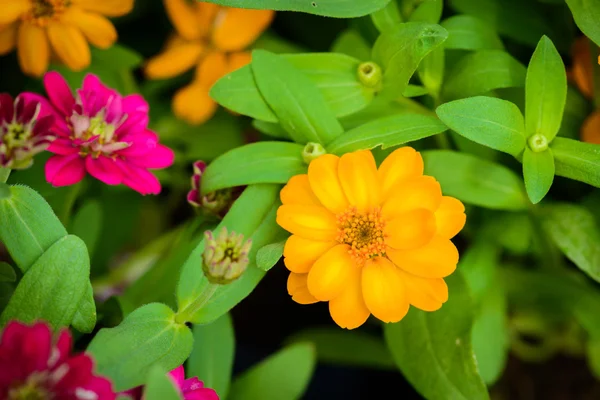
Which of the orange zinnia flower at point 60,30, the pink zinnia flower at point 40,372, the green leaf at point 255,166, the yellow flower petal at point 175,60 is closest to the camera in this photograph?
the pink zinnia flower at point 40,372

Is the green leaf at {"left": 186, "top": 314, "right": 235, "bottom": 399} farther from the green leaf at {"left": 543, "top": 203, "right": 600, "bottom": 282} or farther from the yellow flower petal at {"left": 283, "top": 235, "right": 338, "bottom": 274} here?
the green leaf at {"left": 543, "top": 203, "right": 600, "bottom": 282}

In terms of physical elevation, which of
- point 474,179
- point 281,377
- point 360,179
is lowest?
point 281,377

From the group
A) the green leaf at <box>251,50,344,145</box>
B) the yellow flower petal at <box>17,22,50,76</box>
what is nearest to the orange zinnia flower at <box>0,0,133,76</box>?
the yellow flower petal at <box>17,22,50,76</box>

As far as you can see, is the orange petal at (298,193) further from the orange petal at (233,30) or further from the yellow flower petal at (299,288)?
the orange petal at (233,30)

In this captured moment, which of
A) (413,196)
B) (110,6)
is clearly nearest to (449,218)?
(413,196)

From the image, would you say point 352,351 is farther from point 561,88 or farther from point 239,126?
point 561,88

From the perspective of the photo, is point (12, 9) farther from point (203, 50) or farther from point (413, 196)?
point (413, 196)

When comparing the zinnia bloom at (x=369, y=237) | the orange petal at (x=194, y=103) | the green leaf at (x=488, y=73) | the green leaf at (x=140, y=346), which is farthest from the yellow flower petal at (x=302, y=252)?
the orange petal at (x=194, y=103)

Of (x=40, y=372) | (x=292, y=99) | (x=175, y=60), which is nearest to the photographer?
(x=40, y=372)
